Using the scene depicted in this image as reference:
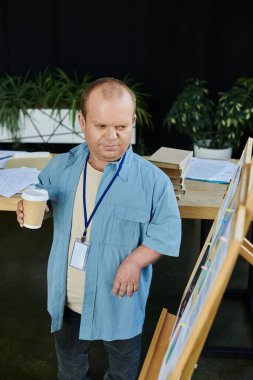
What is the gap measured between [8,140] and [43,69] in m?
1.00

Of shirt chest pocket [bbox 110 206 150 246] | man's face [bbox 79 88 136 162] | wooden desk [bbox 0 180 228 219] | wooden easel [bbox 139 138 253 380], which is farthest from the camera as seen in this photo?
wooden desk [bbox 0 180 228 219]

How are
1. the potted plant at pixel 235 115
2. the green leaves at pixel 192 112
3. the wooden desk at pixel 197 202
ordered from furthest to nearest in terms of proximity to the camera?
the green leaves at pixel 192 112, the potted plant at pixel 235 115, the wooden desk at pixel 197 202

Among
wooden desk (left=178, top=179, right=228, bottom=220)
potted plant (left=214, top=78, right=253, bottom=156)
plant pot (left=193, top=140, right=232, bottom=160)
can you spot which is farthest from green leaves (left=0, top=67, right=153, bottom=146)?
wooden desk (left=178, top=179, right=228, bottom=220)

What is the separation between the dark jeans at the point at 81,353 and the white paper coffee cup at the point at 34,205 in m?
0.35

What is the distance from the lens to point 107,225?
1729 mm

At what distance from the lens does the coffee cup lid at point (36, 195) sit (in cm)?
171

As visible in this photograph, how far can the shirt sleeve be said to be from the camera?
1692mm

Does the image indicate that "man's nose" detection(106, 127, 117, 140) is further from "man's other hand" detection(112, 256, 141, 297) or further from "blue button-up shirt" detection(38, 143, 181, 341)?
"man's other hand" detection(112, 256, 141, 297)

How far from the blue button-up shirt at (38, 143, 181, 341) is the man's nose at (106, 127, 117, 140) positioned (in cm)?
11

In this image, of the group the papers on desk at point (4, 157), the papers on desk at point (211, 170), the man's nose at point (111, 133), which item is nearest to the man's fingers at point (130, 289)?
the man's nose at point (111, 133)

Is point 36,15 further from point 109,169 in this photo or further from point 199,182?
point 109,169

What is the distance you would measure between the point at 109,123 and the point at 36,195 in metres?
0.34

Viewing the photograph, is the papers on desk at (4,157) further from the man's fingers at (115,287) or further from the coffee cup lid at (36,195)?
the man's fingers at (115,287)

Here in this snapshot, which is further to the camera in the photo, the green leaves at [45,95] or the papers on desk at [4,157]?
the green leaves at [45,95]
